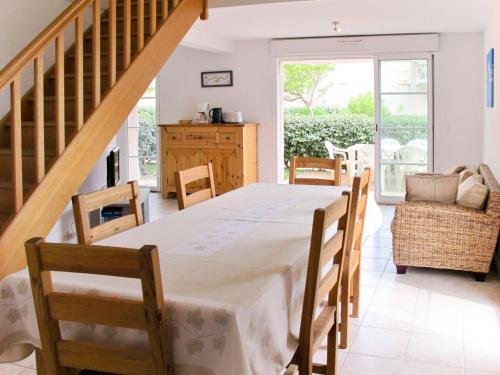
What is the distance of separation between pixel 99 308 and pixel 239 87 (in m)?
7.36

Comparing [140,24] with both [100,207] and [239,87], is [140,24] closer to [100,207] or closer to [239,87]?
[100,207]

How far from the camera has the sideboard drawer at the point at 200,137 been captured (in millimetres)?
8352

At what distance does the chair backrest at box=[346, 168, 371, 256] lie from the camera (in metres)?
2.86

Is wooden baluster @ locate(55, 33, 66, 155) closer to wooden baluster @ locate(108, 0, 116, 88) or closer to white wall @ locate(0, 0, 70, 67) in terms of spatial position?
wooden baluster @ locate(108, 0, 116, 88)

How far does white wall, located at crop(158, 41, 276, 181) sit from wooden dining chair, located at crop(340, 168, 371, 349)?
5.15 m

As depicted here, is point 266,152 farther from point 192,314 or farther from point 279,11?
point 192,314

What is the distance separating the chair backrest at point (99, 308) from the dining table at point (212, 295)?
0.08 m

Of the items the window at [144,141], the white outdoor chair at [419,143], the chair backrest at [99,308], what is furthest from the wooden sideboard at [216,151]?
the chair backrest at [99,308]

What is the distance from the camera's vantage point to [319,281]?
2.03 metres

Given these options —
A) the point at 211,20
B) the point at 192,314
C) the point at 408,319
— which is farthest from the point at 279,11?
the point at 192,314

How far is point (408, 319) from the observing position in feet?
12.0

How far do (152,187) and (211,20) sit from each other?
139 inches

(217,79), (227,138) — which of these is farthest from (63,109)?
(217,79)

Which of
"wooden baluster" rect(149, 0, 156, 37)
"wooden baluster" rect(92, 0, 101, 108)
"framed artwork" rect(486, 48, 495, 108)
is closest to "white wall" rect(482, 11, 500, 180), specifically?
"framed artwork" rect(486, 48, 495, 108)
